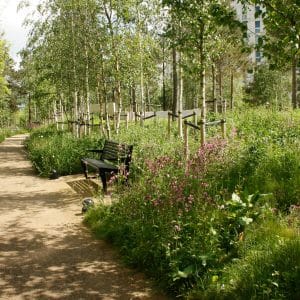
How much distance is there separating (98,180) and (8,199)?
236 cm

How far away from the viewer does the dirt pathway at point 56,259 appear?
4.36 m

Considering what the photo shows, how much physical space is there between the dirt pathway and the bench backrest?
1352mm

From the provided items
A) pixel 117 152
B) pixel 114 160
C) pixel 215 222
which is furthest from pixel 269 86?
pixel 215 222

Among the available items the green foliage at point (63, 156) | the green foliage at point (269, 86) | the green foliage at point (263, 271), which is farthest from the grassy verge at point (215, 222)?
the green foliage at point (269, 86)

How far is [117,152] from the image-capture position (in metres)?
9.41

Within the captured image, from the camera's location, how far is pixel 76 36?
1583cm

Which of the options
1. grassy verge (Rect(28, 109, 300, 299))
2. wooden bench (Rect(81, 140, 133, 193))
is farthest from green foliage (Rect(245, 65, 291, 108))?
grassy verge (Rect(28, 109, 300, 299))

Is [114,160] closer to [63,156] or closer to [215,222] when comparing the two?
[63,156]

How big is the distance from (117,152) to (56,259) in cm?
441

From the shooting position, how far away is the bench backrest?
844 centimetres

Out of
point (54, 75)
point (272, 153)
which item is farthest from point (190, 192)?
point (54, 75)

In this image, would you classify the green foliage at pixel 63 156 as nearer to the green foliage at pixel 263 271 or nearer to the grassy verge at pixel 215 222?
the grassy verge at pixel 215 222

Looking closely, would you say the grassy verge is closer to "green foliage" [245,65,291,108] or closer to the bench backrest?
the bench backrest

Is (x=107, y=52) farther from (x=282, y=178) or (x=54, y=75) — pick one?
(x=282, y=178)
